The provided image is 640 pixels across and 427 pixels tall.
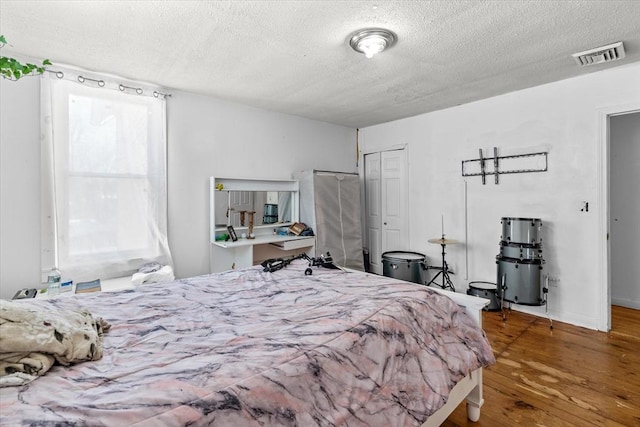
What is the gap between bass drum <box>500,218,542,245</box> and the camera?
10.2ft

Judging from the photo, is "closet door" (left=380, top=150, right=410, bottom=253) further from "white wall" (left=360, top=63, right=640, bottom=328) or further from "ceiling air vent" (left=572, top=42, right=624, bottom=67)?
"ceiling air vent" (left=572, top=42, right=624, bottom=67)

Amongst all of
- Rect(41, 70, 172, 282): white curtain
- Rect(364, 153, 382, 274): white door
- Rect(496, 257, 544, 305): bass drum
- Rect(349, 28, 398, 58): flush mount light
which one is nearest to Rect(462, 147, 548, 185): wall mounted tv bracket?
Rect(496, 257, 544, 305): bass drum

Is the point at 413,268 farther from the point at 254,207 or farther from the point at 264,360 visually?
the point at 264,360

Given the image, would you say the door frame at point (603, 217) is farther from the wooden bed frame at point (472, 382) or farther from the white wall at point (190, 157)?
the white wall at point (190, 157)

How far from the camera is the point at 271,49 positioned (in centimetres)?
239


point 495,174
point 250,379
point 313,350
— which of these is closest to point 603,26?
point 495,174

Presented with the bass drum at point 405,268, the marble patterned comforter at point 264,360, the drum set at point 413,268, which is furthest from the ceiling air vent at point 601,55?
the bass drum at point 405,268

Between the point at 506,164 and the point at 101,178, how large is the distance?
418cm

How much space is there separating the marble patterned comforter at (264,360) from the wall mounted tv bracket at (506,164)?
96.9 inches

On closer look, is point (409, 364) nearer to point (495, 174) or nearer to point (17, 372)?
point (17, 372)

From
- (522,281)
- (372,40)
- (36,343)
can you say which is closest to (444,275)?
(522,281)

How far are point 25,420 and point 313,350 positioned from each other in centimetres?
76

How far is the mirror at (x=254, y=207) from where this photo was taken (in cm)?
356

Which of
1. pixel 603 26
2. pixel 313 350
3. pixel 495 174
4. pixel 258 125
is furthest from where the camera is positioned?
pixel 258 125
